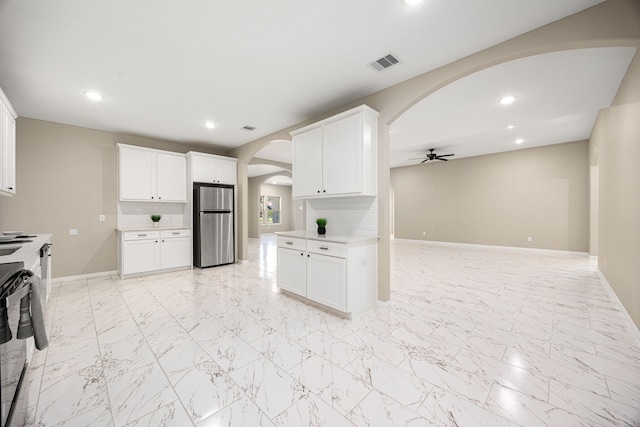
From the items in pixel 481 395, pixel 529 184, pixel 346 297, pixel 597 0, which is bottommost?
pixel 481 395

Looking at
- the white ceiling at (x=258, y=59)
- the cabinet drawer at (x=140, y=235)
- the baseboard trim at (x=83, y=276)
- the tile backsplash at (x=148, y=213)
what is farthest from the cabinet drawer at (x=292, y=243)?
the baseboard trim at (x=83, y=276)

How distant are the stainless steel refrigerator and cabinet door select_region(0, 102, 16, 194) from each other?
2.45m

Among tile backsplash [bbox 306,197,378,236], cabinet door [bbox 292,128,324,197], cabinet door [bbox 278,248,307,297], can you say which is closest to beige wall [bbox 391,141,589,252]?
tile backsplash [bbox 306,197,378,236]

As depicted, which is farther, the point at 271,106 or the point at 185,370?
the point at 271,106

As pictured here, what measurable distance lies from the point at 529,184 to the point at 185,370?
8703 millimetres

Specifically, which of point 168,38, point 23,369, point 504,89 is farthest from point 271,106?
point 23,369

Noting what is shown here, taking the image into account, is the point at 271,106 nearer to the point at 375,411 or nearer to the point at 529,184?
the point at 375,411

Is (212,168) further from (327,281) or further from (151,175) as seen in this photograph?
(327,281)

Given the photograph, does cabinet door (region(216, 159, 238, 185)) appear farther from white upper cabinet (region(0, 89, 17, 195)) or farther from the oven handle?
the oven handle

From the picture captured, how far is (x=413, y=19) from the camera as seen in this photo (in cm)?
200

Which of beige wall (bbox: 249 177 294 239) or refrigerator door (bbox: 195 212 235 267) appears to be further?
beige wall (bbox: 249 177 294 239)

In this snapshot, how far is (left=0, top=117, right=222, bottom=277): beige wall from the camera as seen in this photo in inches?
155

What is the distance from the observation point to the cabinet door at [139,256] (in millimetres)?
4379

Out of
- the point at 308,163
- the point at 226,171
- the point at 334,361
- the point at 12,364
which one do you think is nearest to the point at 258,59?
the point at 308,163
